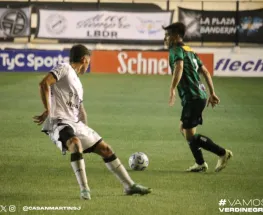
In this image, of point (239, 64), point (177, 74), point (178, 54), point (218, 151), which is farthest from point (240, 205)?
point (239, 64)

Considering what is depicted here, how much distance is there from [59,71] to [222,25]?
88.0 ft

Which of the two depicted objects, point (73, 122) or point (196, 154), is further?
point (196, 154)

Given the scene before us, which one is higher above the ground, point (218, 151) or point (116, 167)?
point (116, 167)

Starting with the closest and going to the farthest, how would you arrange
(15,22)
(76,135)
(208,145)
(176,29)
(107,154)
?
(76,135) < (107,154) < (176,29) < (208,145) < (15,22)

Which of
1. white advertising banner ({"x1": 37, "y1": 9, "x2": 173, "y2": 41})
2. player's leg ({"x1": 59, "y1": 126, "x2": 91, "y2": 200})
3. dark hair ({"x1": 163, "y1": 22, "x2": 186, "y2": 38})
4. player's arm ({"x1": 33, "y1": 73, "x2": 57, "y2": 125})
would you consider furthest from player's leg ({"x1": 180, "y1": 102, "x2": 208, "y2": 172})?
white advertising banner ({"x1": 37, "y1": 9, "x2": 173, "y2": 41})

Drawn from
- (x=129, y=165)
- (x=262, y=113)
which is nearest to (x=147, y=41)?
(x=262, y=113)

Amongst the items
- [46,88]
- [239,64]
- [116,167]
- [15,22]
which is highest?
[46,88]

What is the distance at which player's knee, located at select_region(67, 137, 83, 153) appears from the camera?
905 cm

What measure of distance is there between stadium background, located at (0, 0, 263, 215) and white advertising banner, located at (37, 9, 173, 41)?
24 centimetres

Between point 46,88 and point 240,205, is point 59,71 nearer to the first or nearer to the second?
point 46,88

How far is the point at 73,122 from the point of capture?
9352mm

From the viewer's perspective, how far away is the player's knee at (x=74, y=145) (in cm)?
905

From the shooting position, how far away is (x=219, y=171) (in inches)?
448

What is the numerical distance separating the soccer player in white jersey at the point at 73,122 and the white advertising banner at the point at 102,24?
86.8 ft
